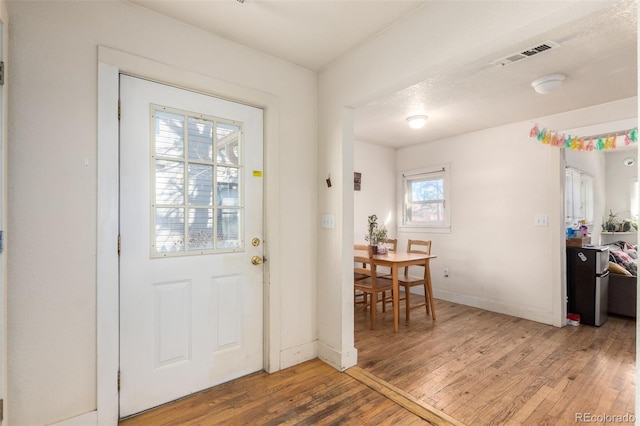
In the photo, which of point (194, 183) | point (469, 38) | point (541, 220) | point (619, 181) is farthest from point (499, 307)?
point (619, 181)

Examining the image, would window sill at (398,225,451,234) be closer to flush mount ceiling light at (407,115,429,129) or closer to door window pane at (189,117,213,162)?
flush mount ceiling light at (407,115,429,129)

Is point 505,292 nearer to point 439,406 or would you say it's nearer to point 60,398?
point 439,406

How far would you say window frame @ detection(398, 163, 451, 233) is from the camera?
455 cm

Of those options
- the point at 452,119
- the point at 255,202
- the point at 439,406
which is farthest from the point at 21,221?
the point at 452,119

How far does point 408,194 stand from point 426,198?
0.33 meters

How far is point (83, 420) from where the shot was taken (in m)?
1.66

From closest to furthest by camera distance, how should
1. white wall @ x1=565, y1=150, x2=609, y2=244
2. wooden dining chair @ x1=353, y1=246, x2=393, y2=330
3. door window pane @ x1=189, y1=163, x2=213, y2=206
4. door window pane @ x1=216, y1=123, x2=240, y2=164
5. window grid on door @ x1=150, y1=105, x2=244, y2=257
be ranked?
1. window grid on door @ x1=150, y1=105, x2=244, y2=257
2. door window pane @ x1=189, y1=163, x2=213, y2=206
3. door window pane @ x1=216, y1=123, x2=240, y2=164
4. wooden dining chair @ x1=353, y1=246, x2=393, y2=330
5. white wall @ x1=565, y1=150, x2=609, y2=244

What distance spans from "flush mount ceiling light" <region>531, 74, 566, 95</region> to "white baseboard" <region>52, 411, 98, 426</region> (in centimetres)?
385

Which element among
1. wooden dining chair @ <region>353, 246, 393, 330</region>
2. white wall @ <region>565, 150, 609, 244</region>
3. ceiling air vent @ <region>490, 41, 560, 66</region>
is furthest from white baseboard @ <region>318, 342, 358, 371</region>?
white wall @ <region>565, 150, 609, 244</region>

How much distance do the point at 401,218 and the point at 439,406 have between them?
3.46 metres

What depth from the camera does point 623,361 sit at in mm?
2570

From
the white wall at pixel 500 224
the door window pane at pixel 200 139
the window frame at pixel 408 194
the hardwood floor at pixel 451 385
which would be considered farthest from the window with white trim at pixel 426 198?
the door window pane at pixel 200 139

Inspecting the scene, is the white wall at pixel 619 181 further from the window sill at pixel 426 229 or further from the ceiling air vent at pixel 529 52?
the ceiling air vent at pixel 529 52

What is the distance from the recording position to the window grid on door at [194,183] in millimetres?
1954
